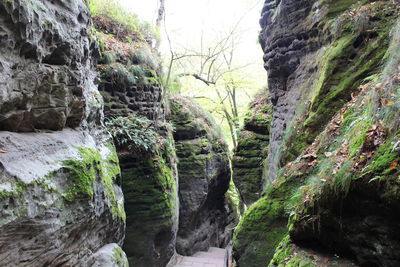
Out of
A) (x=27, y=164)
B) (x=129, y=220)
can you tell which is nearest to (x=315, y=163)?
(x=27, y=164)

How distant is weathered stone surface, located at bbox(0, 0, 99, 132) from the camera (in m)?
3.66

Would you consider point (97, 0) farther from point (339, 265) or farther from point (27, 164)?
point (339, 265)

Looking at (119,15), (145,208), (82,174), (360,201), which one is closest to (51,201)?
(82,174)

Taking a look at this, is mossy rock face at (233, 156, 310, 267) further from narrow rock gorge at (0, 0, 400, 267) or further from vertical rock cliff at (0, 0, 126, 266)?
vertical rock cliff at (0, 0, 126, 266)

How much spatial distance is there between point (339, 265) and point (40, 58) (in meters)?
4.83

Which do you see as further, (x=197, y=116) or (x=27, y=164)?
(x=197, y=116)

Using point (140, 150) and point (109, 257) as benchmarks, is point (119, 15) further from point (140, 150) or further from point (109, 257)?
point (109, 257)

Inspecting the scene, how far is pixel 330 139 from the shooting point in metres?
4.85

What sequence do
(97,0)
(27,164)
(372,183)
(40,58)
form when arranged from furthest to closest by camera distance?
1. (97,0)
2. (40,58)
3. (27,164)
4. (372,183)

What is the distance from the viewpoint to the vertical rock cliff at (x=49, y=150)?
11.4ft

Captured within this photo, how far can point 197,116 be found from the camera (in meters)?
14.8

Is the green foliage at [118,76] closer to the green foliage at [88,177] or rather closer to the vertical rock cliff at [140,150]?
the vertical rock cliff at [140,150]

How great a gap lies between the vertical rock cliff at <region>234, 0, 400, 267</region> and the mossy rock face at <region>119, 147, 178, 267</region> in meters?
3.41

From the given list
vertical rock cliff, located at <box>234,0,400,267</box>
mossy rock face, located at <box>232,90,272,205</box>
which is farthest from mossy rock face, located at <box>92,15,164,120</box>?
vertical rock cliff, located at <box>234,0,400,267</box>
